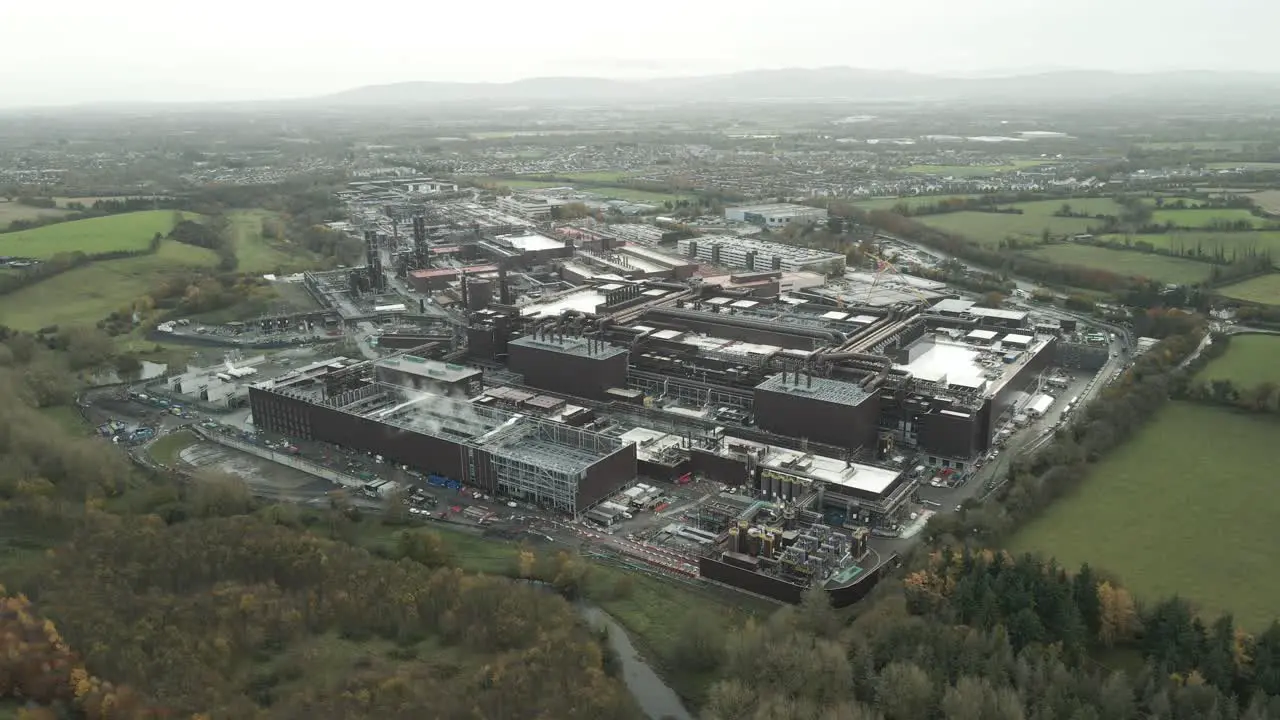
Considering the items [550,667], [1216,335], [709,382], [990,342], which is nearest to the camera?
[550,667]

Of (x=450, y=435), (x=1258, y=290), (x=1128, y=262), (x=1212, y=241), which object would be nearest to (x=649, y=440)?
(x=450, y=435)

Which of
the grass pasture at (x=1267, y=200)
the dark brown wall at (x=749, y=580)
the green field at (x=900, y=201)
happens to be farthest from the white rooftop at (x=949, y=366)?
the grass pasture at (x=1267, y=200)

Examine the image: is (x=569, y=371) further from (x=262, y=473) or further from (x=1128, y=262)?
(x=1128, y=262)

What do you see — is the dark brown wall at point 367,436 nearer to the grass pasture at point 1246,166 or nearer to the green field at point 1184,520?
the green field at point 1184,520

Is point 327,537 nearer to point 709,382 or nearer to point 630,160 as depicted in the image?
point 709,382

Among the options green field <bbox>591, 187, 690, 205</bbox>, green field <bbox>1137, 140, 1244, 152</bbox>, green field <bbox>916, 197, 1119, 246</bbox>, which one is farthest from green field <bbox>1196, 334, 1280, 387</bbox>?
green field <bbox>1137, 140, 1244, 152</bbox>

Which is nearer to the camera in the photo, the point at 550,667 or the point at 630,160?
the point at 550,667

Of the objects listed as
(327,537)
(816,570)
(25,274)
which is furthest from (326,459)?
(25,274)
